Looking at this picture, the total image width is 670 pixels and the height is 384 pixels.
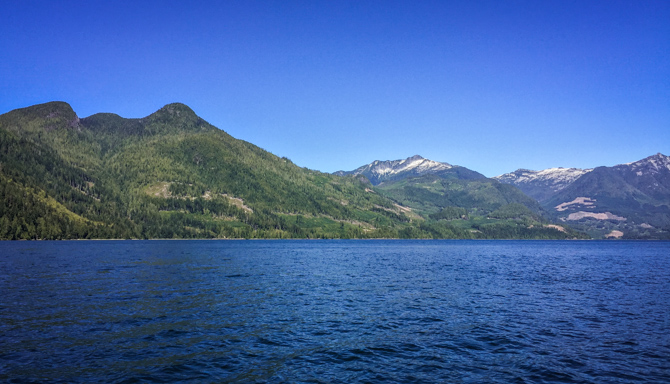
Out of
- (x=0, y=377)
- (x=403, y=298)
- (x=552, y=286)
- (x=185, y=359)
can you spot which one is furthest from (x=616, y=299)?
(x=0, y=377)

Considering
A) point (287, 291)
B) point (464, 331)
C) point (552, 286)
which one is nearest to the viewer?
point (464, 331)

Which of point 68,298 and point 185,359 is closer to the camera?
point 185,359

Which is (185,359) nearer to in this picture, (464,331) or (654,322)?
(464,331)

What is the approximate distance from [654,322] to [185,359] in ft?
165

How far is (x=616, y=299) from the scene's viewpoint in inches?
2367

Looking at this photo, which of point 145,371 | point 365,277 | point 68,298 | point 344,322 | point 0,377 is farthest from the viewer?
point 365,277

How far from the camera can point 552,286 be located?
245ft

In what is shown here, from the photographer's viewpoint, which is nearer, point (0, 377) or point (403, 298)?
point (0, 377)

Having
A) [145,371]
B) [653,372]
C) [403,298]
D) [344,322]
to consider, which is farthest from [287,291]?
[653,372]

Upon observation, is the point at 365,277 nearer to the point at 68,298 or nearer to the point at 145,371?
the point at 68,298

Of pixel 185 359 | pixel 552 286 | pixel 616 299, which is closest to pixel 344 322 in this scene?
pixel 185 359

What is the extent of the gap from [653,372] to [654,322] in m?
20.7

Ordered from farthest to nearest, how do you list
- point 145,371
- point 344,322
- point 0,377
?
point 344,322 → point 145,371 → point 0,377

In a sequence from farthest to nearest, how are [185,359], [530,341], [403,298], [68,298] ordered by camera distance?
[403,298], [68,298], [530,341], [185,359]
